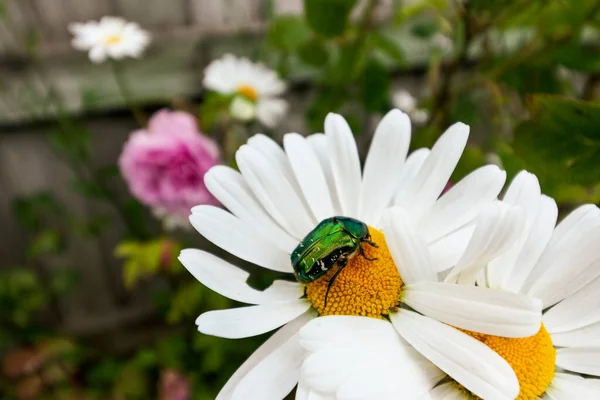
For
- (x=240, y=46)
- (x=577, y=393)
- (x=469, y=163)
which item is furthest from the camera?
(x=240, y=46)

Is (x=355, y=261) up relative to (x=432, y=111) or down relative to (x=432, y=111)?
down

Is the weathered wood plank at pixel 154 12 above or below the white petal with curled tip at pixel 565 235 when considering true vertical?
above

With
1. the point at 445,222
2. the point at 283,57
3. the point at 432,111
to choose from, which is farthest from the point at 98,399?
the point at 445,222

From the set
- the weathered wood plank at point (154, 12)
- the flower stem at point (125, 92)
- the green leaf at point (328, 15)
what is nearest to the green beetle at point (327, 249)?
Answer: the green leaf at point (328, 15)

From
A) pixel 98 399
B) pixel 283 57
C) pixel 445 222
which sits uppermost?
pixel 283 57

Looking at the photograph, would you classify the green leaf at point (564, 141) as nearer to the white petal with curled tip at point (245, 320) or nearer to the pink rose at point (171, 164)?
the white petal with curled tip at point (245, 320)

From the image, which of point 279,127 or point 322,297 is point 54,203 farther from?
point 322,297

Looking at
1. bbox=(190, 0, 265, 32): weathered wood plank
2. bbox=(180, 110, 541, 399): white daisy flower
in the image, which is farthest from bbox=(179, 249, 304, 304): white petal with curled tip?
bbox=(190, 0, 265, 32): weathered wood plank

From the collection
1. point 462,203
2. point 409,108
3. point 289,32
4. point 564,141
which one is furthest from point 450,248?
point 409,108
